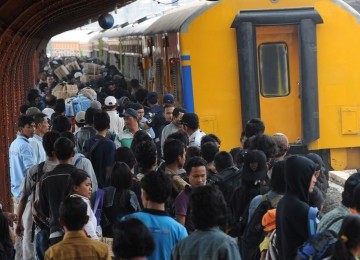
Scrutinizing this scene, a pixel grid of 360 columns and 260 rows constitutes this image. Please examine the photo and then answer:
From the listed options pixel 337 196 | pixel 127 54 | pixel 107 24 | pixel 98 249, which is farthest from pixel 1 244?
pixel 127 54

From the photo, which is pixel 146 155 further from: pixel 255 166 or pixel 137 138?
pixel 137 138

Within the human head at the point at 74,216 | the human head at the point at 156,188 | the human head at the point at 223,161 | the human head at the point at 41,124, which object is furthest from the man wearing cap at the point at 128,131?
the human head at the point at 74,216

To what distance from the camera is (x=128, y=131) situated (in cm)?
1034

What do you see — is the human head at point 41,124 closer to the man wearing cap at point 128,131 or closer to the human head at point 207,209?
the man wearing cap at point 128,131

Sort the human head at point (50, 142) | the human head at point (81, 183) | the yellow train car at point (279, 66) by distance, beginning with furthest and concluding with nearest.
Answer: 1. the yellow train car at point (279, 66)
2. the human head at point (50, 142)
3. the human head at point (81, 183)

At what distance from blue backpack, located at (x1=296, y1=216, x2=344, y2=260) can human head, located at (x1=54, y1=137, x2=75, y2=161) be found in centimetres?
250

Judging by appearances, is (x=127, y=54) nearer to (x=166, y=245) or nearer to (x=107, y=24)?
(x=107, y=24)

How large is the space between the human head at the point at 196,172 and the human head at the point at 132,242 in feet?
7.17

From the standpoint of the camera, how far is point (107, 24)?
19859 mm

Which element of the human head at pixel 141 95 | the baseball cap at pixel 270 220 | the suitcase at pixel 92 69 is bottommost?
the baseball cap at pixel 270 220

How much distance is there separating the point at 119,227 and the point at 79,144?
17.5 feet

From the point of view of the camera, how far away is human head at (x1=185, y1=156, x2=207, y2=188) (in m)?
6.99

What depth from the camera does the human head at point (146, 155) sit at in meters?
7.27

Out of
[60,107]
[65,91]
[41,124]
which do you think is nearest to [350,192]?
[41,124]
